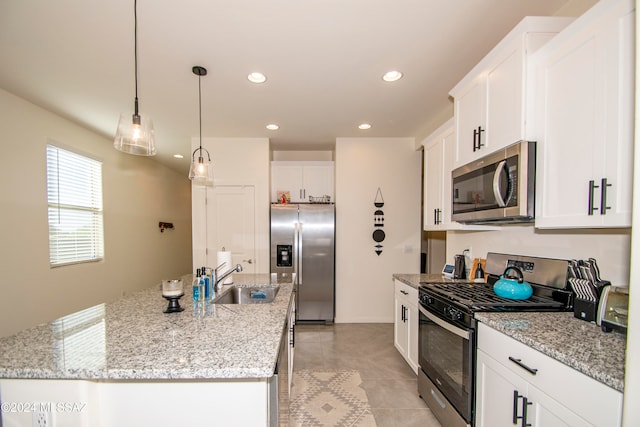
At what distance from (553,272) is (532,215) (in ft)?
1.76

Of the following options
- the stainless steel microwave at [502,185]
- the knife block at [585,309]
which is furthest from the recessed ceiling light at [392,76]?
the knife block at [585,309]

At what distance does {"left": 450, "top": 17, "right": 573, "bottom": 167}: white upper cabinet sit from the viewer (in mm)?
1423

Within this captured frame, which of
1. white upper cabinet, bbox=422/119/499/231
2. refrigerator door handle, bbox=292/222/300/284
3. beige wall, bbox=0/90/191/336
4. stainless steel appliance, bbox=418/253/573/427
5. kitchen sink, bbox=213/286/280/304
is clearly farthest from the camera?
refrigerator door handle, bbox=292/222/300/284

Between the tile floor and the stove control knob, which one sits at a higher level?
the stove control knob

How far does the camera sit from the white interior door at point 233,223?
13.3 feet

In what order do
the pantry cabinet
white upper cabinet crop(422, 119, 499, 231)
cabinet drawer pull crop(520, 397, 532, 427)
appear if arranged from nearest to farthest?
cabinet drawer pull crop(520, 397, 532, 427) → white upper cabinet crop(422, 119, 499, 231) → the pantry cabinet

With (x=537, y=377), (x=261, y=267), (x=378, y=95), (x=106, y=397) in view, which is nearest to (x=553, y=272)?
(x=537, y=377)

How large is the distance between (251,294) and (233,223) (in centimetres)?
203

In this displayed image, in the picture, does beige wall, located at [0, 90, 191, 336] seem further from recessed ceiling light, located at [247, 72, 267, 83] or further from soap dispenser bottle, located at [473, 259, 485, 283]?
soap dispenser bottle, located at [473, 259, 485, 283]

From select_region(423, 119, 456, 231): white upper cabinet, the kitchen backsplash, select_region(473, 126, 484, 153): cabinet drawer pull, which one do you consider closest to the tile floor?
the kitchen backsplash

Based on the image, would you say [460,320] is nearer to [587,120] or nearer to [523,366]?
[523,366]

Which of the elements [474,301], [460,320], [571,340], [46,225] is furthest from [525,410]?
[46,225]

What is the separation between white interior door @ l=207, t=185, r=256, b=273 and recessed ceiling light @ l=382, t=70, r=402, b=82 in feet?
8.02

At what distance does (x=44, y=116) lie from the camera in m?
2.98
